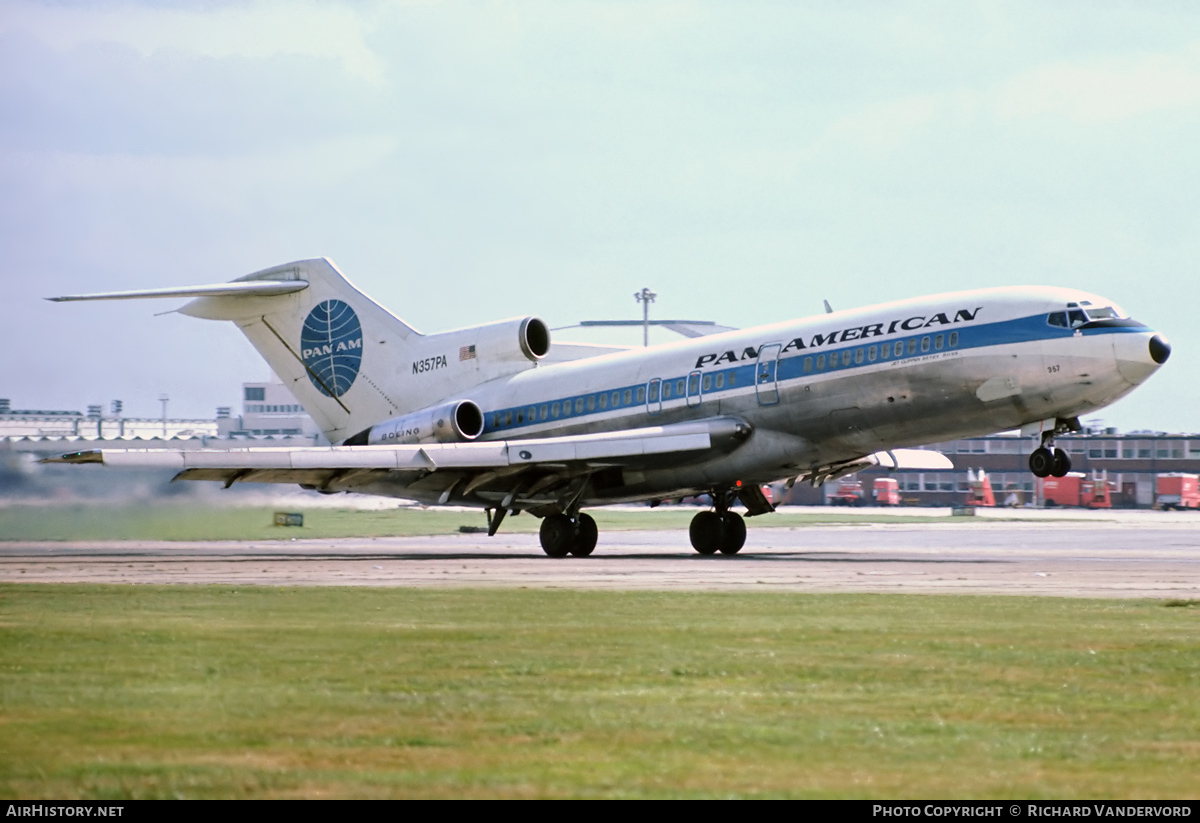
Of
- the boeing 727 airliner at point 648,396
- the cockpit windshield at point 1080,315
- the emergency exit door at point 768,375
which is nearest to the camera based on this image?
the cockpit windshield at point 1080,315

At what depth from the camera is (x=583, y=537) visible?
115ft

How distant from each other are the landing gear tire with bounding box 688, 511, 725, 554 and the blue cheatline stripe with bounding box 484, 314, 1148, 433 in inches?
115

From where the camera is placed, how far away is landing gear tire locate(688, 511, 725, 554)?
35.9 m

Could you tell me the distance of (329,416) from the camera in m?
42.2

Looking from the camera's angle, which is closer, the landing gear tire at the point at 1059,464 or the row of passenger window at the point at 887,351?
the landing gear tire at the point at 1059,464

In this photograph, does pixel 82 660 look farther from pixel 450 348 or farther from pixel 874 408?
pixel 450 348

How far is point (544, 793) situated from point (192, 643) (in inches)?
270

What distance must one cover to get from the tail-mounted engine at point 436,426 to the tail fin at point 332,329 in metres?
2.26

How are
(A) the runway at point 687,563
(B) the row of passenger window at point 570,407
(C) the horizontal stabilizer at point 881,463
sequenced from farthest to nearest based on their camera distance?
(B) the row of passenger window at point 570,407 < (C) the horizontal stabilizer at point 881,463 < (A) the runway at point 687,563

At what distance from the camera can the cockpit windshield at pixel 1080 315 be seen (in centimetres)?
2914

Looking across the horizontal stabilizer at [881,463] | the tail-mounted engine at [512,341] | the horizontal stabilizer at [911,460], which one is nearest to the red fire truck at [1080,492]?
the horizontal stabilizer at [911,460]

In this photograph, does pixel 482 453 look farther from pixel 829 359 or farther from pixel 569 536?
pixel 829 359

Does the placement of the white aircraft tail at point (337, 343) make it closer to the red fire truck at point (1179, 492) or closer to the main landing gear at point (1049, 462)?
the main landing gear at point (1049, 462)

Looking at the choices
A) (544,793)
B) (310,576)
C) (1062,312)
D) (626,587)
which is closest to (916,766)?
(544,793)
